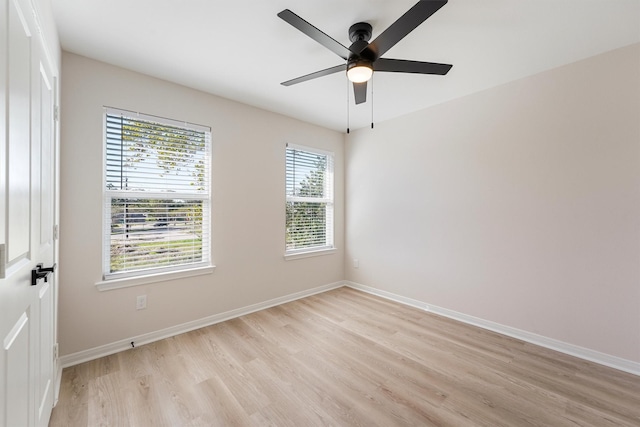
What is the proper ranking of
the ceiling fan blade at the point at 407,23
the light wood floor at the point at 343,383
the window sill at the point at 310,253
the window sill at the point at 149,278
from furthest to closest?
the window sill at the point at 310,253
the window sill at the point at 149,278
the light wood floor at the point at 343,383
the ceiling fan blade at the point at 407,23

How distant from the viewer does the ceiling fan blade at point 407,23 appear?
129 centimetres

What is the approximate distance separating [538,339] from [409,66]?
2.69m

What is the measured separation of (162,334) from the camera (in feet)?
8.48

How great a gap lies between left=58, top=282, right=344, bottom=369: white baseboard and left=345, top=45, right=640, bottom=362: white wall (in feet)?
5.28

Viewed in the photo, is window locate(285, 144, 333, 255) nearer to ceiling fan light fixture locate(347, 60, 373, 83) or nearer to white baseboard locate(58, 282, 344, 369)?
white baseboard locate(58, 282, 344, 369)

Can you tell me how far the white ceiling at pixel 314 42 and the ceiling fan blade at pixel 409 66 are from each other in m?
0.27

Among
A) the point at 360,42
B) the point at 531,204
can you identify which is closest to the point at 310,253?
the point at 531,204

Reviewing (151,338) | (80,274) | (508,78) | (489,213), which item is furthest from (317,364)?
(508,78)

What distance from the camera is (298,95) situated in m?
2.97

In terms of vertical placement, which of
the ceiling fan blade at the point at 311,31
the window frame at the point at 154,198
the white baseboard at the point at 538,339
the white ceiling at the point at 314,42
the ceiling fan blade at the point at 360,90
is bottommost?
the white baseboard at the point at 538,339

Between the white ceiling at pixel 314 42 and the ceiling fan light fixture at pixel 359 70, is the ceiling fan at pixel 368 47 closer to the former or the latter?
the ceiling fan light fixture at pixel 359 70

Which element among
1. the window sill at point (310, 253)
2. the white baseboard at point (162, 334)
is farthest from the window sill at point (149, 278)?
the window sill at point (310, 253)

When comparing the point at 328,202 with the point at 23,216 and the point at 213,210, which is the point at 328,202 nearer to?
the point at 213,210

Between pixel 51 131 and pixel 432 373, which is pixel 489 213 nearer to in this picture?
pixel 432 373
